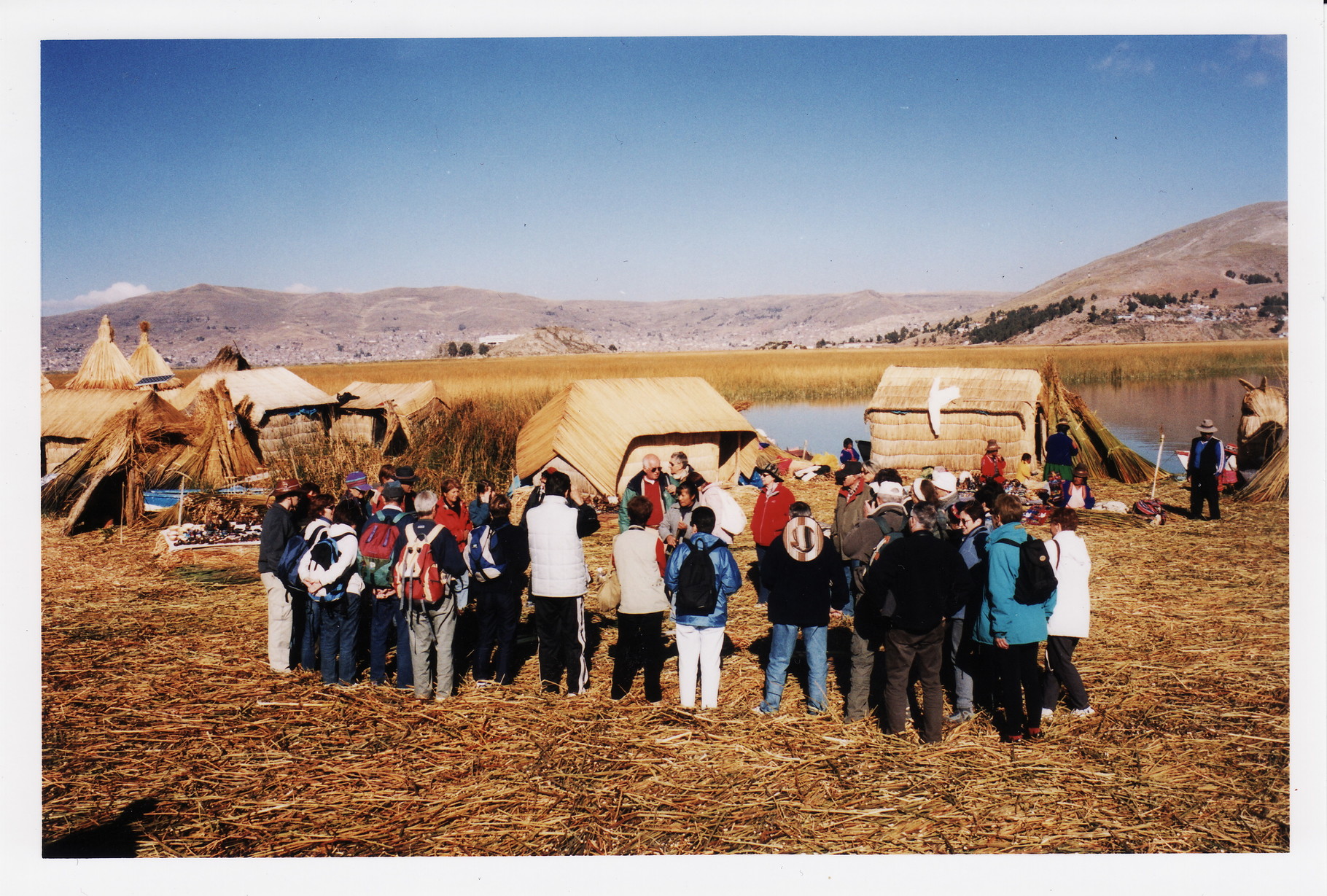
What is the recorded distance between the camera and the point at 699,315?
174125 mm

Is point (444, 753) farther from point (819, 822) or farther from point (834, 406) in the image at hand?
point (834, 406)

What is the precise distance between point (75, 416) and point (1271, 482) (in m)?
18.8

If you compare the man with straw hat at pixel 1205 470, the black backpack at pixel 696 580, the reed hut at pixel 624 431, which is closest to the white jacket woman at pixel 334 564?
the black backpack at pixel 696 580

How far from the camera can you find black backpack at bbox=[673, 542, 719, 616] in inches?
200

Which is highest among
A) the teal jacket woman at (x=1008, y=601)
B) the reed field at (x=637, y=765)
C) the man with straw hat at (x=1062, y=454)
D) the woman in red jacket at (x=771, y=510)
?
the man with straw hat at (x=1062, y=454)

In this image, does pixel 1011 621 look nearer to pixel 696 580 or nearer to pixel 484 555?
pixel 696 580

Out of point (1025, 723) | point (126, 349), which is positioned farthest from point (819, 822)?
point (126, 349)

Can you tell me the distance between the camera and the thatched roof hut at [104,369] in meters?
16.5

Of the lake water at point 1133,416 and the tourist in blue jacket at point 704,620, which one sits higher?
the lake water at point 1133,416

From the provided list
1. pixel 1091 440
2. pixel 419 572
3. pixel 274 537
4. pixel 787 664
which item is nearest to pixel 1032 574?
pixel 787 664

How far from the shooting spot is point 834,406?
35062mm

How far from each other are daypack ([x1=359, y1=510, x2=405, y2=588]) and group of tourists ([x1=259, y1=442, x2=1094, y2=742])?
0.01 metres

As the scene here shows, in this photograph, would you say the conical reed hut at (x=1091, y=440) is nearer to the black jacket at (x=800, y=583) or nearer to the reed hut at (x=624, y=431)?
the reed hut at (x=624, y=431)
